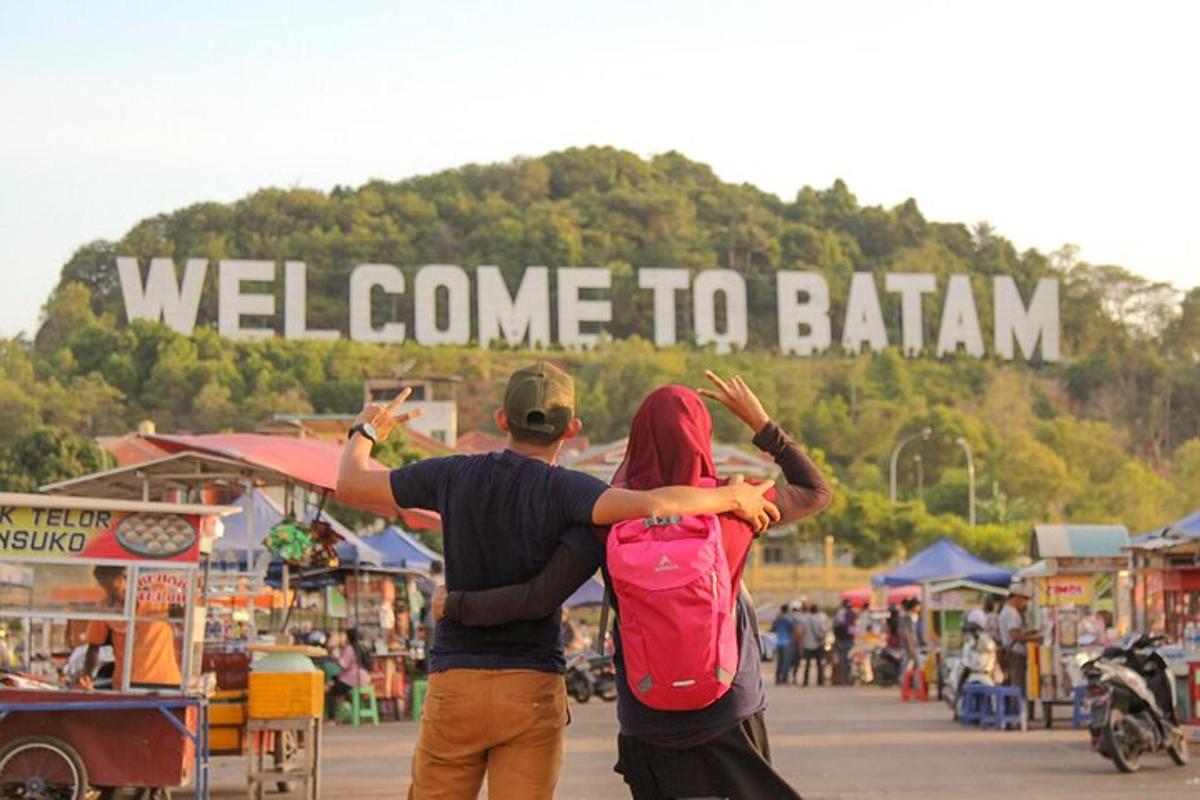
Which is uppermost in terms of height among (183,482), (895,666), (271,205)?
(271,205)

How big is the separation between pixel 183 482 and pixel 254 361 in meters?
131

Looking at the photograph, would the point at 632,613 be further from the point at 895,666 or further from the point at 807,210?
the point at 807,210

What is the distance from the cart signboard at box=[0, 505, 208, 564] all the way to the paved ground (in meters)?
3.28

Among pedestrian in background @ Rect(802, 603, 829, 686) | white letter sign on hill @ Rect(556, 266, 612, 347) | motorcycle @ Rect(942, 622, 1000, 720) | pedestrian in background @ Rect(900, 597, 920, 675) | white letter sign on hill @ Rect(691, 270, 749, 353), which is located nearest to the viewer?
motorcycle @ Rect(942, 622, 1000, 720)

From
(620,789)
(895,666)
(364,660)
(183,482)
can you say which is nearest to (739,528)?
(620,789)

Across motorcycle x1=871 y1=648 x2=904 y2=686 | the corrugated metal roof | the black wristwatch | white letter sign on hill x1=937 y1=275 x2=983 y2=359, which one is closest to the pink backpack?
the black wristwatch

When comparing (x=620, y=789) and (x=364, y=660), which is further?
(x=364, y=660)

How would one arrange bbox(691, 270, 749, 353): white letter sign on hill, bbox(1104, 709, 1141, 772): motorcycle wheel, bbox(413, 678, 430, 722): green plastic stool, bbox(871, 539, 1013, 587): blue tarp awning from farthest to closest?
bbox(691, 270, 749, 353): white letter sign on hill → bbox(871, 539, 1013, 587): blue tarp awning → bbox(413, 678, 430, 722): green plastic stool → bbox(1104, 709, 1141, 772): motorcycle wheel

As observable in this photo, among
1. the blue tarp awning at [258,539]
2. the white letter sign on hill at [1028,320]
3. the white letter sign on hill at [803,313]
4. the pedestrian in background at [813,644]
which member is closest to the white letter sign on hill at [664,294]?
the white letter sign on hill at [803,313]

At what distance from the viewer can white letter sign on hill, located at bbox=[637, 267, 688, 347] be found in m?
150

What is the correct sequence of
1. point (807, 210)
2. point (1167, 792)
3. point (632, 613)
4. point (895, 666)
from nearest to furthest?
point (632, 613) < point (1167, 792) < point (895, 666) < point (807, 210)

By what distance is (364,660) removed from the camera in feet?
85.5

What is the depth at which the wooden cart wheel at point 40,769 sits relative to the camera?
1099 centimetres

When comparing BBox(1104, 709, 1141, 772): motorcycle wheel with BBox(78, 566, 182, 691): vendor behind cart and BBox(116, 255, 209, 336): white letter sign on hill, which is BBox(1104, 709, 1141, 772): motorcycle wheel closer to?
BBox(78, 566, 182, 691): vendor behind cart
